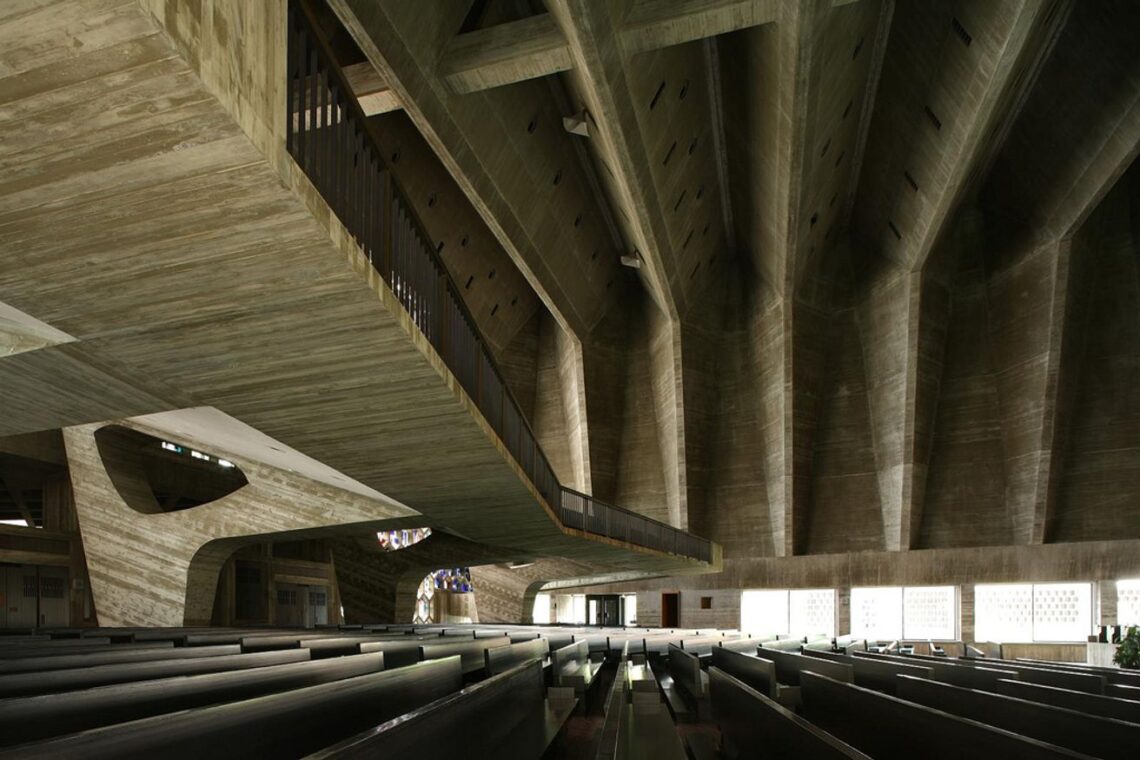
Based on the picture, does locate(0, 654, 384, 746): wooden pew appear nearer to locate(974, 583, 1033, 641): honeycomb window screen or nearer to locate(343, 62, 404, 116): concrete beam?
locate(343, 62, 404, 116): concrete beam

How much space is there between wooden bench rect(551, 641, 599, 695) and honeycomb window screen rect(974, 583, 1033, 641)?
19.2 m

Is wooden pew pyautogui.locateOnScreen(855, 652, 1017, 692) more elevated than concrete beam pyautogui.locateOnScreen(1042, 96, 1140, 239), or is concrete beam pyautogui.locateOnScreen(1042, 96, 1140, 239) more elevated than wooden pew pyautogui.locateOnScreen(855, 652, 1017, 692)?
concrete beam pyautogui.locateOnScreen(1042, 96, 1140, 239)

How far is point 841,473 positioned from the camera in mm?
25500

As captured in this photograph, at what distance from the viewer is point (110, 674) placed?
10.8ft

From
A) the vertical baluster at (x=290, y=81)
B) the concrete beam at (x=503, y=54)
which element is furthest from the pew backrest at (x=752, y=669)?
the concrete beam at (x=503, y=54)

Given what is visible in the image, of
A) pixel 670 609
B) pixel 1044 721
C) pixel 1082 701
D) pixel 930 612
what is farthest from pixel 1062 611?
pixel 1044 721

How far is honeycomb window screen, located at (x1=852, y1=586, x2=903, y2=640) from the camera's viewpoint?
24203 millimetres

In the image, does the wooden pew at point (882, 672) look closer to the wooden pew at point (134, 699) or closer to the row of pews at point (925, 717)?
the row of pews at point (925, 717)

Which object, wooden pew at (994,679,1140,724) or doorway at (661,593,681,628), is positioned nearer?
wooden pew at (994,679,1140,724)

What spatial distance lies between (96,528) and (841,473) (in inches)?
777

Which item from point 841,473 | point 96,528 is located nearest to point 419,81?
point 96,528

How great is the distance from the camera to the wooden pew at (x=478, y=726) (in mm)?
1577

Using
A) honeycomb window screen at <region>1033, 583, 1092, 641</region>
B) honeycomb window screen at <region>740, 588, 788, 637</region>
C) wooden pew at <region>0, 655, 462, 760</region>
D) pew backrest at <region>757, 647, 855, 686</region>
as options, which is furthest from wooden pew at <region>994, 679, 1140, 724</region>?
honeycomb window screen at <region>740, 588, 788, 637</region>

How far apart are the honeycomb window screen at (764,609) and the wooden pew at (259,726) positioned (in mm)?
24212
